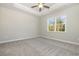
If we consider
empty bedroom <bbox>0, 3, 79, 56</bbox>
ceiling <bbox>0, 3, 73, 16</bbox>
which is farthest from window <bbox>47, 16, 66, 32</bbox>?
ceiling <bbox>0, 3, 73, 16</bbox>

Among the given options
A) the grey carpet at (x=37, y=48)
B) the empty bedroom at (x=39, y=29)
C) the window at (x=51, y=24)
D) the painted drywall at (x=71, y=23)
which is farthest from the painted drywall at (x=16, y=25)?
the painted drywall at (x=71, y=23)

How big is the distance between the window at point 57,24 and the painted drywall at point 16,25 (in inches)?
11.4

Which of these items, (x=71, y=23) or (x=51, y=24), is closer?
(x=71, y=23)

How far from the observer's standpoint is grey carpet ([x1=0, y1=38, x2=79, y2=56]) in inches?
71.8

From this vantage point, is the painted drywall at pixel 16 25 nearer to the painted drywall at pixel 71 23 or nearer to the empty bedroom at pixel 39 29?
the empty bedroom at pixel 39 29

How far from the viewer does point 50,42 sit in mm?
1938

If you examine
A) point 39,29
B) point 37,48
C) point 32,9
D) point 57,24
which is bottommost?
point 37,48

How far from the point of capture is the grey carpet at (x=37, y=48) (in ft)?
5.98

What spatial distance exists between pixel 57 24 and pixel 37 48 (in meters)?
0.67

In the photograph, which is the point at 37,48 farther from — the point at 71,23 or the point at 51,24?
the point at 71,23

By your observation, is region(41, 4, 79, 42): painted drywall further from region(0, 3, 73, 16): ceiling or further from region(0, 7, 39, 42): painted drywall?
region(0, 7, 39, 42): painted drywall

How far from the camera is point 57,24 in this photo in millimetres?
1932

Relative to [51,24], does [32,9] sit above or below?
above

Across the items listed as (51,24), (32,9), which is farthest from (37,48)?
(32,9)
